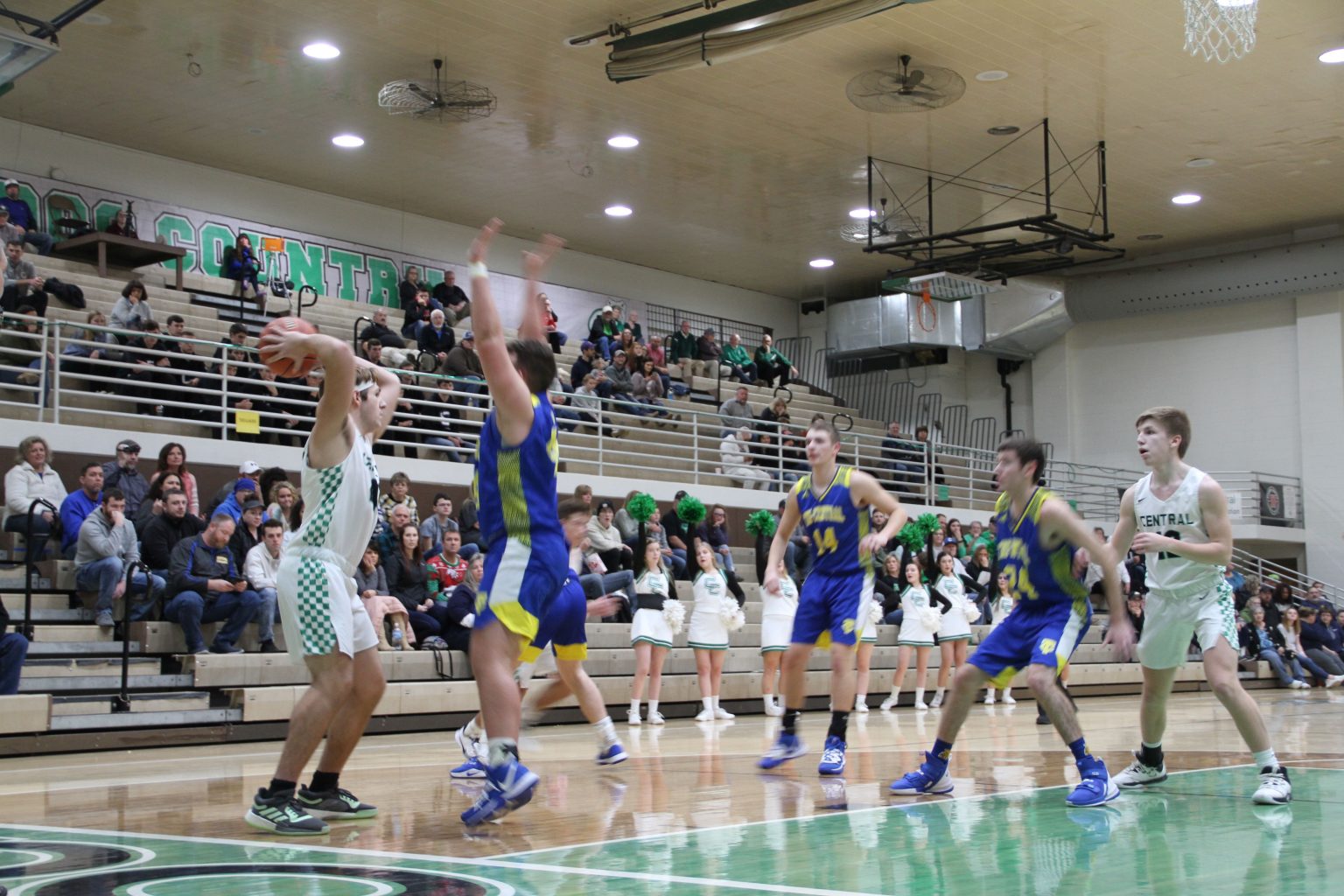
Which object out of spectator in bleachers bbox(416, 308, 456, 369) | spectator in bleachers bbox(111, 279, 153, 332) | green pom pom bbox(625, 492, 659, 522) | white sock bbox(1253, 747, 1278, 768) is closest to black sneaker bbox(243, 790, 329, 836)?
white sock bbox(1253, 747, 1278, 768)

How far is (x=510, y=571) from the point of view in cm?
555

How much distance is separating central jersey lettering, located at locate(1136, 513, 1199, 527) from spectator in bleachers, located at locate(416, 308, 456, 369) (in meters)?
14.4

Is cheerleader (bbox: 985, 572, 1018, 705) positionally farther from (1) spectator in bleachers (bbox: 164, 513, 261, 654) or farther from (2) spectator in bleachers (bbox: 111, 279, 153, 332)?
(2) spectator in bleachers (bbox: 111, 279, 153, 332)

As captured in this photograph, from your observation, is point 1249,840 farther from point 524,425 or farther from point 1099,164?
point 1099,164

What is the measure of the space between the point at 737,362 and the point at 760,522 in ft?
33.4

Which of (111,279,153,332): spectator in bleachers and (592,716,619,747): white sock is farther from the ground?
(111,279,153,332): spectator in bleachers

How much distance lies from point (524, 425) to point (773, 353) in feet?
71.4

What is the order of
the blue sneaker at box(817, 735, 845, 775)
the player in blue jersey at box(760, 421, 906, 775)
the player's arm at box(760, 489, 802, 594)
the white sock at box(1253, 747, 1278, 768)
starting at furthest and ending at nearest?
the player's arm at box(760, 489, 802, 594) → the player in blue jersey at box(760, 421, 906, 775) → the blue sneaker at box(817, 735, 845, 775) → the white sock at box(1253, 747, 1278, 768)

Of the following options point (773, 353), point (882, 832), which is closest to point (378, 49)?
point (773, 353)

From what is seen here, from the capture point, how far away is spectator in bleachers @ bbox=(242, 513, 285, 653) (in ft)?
38.8

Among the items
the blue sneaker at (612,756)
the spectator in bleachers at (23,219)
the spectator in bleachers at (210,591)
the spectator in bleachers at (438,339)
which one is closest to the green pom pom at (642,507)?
the spectator in bleachers at (438,339)

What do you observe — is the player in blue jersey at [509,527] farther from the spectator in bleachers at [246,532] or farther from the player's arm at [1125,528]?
the spectator in bleachers at [246,532]

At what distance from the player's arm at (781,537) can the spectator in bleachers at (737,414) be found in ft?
45.6

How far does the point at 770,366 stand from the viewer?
2684 centimetres
